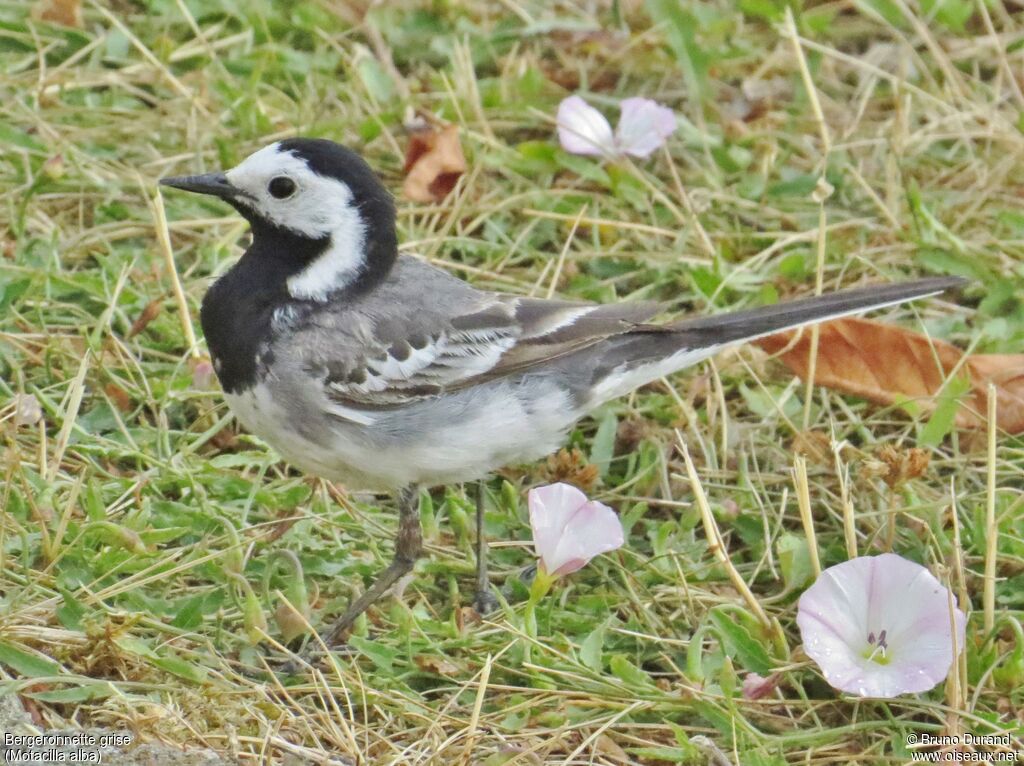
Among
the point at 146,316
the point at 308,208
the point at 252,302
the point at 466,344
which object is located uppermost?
the point at 308,208

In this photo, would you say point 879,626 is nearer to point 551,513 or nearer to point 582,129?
point 551,513

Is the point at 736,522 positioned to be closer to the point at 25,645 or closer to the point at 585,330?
the point at 585,330

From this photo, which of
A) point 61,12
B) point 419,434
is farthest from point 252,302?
point 61,12

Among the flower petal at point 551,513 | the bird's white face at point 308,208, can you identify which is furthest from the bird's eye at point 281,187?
the flower petal at point 551,513

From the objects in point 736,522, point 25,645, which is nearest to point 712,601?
point 736,522

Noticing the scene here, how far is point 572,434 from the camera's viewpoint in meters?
5.59

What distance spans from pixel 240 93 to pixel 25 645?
11.0 ft

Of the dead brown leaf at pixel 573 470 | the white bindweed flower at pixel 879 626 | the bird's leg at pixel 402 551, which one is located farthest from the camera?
the dead brown leaf at pixel 573 470

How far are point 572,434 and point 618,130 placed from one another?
1.75m

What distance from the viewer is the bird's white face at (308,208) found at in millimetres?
4637

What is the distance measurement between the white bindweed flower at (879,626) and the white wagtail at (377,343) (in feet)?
3.51

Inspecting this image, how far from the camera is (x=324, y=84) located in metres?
7.06

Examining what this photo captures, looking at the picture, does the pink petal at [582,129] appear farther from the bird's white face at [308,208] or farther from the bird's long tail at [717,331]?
the bird's white face at [308,208]

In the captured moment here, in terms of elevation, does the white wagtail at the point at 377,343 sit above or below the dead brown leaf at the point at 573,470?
above
